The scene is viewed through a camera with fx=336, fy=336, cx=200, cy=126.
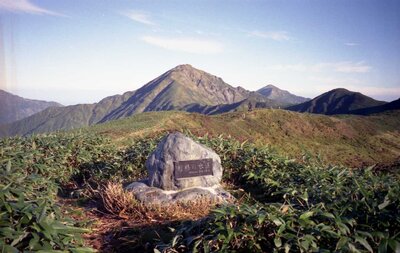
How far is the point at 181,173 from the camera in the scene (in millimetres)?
7137

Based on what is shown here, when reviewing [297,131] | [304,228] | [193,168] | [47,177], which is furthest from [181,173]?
[297,131]

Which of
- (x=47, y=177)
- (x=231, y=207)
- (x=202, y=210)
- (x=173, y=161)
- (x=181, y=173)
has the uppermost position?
(x=231, y=207)

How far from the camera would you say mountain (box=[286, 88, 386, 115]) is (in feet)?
358

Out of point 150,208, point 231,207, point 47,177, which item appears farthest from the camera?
point 47,177

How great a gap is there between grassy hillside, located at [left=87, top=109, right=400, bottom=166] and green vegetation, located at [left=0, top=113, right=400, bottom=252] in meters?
13.8

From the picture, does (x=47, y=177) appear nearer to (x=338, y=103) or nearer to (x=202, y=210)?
A: (x=202, y=210)

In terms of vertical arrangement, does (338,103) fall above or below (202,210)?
above

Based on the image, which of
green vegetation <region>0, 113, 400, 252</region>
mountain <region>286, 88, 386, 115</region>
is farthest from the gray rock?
mountain <region>286, 88, 386, 115</region>

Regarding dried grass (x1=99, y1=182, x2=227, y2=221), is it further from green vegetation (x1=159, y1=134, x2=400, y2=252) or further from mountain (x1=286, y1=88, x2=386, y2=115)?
mountain (x1=286, y1=88, x2=386, y2=115)

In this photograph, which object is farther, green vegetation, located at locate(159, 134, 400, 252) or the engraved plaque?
the engraved plaque

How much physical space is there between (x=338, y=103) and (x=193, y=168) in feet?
405

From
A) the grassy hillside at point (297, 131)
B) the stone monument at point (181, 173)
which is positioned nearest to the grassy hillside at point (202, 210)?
the stone monument at point (181, 173)

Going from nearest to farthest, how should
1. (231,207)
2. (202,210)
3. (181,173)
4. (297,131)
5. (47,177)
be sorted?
(231,207)
(202,210)
(181,173)
(47,177)
(297,131)

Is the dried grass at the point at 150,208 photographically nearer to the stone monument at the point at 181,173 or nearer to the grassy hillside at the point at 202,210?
the grassy hillside at the point at 202,210
